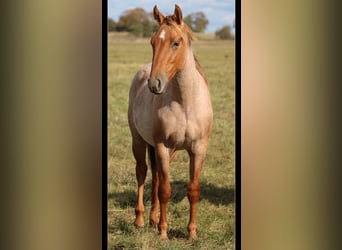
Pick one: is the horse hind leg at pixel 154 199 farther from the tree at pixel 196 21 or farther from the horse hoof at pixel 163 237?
the tree at pixel 196 21

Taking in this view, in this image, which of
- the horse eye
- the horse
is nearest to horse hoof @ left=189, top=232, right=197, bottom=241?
the horse

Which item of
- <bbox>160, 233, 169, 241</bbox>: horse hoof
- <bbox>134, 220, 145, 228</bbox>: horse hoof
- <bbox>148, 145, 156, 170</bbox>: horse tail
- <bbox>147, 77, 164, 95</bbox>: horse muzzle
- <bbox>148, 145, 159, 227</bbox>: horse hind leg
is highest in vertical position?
<bbox>147, 77, 164, 95</bbox>: horse muzzle

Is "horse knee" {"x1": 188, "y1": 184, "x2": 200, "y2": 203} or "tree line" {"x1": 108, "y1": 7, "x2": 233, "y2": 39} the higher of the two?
"tree line" {"x1": 108, "y1": 7, "x2": 233, "y2": 39}

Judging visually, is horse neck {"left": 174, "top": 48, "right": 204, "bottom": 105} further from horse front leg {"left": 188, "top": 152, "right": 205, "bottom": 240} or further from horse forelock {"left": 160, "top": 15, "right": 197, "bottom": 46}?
horse front leg {"left": 188, "top": 152, "right": 205, "bottom": 240}

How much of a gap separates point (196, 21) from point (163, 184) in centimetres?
67

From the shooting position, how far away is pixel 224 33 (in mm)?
2287

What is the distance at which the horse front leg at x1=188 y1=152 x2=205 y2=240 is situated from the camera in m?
2.30

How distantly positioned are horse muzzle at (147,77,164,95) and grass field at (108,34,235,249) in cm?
9

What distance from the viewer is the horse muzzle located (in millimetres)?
2252
